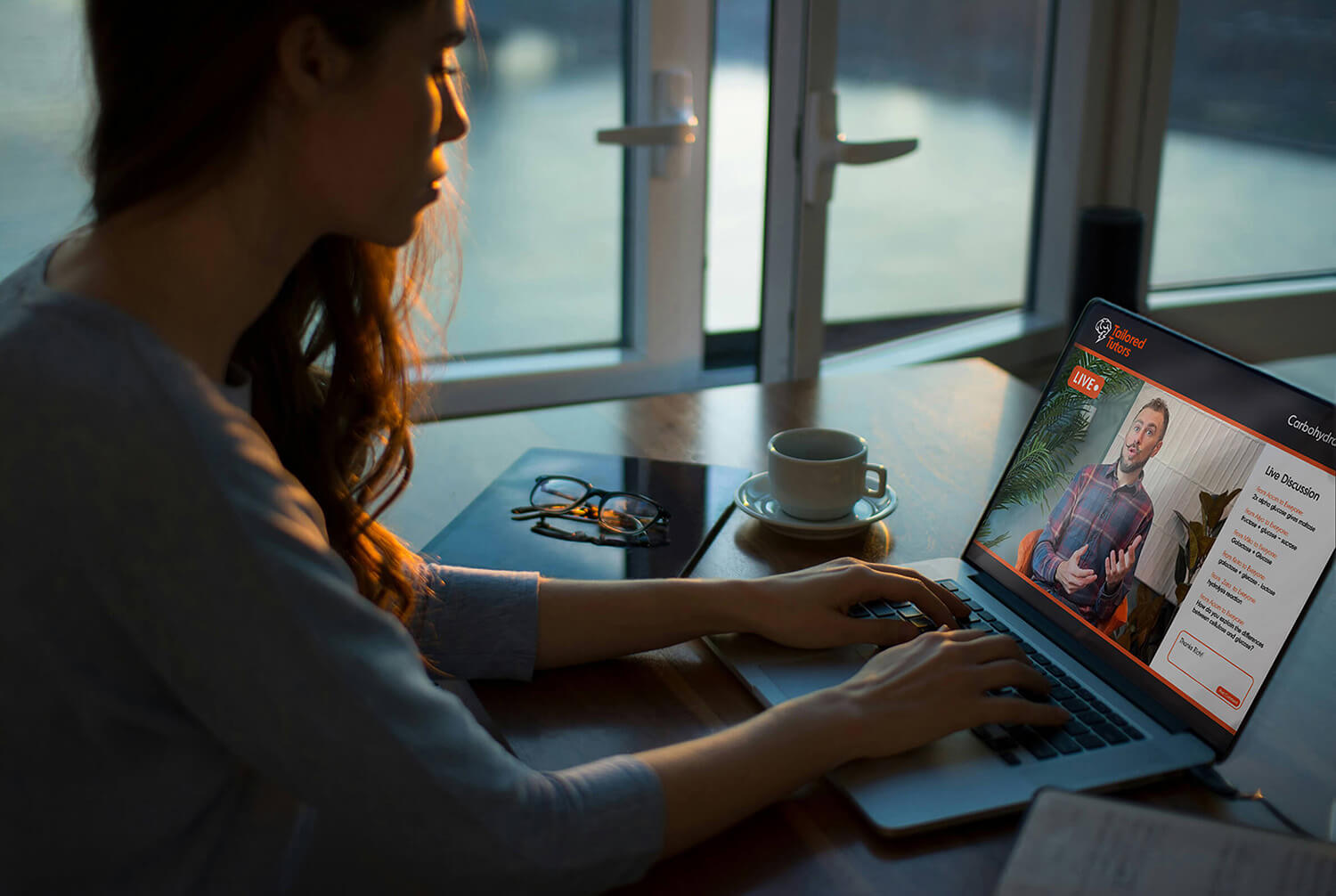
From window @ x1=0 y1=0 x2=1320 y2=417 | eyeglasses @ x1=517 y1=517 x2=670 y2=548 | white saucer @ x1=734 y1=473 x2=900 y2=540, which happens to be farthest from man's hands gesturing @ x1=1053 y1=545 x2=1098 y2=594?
window @ x1=0 y1=0 x2=1320 y2=417

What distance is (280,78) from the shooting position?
2.09 ft

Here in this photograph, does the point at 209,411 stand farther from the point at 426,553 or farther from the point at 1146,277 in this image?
the point at 1146,277

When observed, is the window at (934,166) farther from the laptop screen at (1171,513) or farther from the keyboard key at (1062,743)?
the keyboard key at (1062,743)

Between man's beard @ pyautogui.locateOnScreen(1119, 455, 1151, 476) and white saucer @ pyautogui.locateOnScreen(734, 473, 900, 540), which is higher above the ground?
man's beard @ pyautogui.locateOnScreen(1119, 455, 1151, 476)

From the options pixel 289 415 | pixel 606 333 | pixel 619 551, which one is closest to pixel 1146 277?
pixel 606 333

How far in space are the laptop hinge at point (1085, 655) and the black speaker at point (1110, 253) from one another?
197 cm

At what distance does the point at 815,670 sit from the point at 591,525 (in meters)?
0.32

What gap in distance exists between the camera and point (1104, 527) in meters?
0.86

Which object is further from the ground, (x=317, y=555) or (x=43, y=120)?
(x=43, y=120)

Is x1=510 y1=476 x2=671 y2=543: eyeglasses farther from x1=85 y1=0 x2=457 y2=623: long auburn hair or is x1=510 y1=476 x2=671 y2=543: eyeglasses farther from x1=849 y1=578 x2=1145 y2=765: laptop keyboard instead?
x1=849 y1=578 x2=1145 y2=765: laptop keyboard

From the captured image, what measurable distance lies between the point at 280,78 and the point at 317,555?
0.26 m

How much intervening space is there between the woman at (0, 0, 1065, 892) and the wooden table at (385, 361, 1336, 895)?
0.04 meters

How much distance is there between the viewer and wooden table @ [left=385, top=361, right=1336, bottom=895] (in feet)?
2.22

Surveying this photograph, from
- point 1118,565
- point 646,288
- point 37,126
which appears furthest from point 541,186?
point 1118,565
